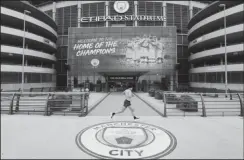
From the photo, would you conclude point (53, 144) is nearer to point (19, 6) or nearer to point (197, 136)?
point (197, 136)

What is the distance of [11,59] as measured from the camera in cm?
2762

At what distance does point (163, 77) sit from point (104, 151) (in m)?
29.3

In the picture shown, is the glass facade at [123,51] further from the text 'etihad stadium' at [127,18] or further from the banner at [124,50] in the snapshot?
the text 'etihad stadium' at [127,18]

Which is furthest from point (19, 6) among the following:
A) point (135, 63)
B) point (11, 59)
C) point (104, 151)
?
point (104, 151)

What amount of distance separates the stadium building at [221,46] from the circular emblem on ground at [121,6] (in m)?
16.8

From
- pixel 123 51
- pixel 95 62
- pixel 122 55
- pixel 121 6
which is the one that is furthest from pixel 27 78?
pixel 121 6

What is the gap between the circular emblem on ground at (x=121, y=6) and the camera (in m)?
36.2

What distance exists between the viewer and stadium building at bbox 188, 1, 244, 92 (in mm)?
22281

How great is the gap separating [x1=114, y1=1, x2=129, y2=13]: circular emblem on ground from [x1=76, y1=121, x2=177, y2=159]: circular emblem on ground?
36161 millimetres

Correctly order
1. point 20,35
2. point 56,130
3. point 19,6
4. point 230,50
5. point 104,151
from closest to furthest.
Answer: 1. point 104,151
2. point 56,130
3. point 230,50
4. point 20,35
5. point 19,6

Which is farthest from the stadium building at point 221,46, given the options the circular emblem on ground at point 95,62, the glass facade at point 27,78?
the glass facade at point 27,78

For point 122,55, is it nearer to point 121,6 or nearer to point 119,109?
point 121,6

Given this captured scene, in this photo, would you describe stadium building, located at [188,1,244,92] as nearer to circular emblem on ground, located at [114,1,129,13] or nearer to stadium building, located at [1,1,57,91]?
circular emblem on ground, located at [114,1,129,13]

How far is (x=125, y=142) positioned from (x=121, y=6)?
125 ft
